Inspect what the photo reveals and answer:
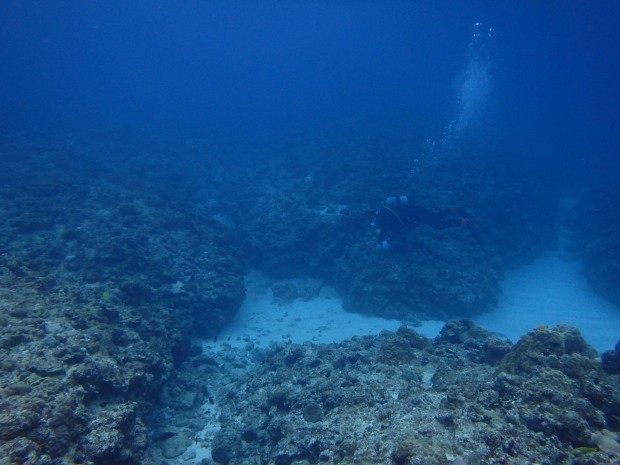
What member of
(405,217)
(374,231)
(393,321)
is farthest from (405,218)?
(393,321)

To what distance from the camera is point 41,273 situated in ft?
27.1

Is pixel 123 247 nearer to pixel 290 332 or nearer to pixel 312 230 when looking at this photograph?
pixel 290 332

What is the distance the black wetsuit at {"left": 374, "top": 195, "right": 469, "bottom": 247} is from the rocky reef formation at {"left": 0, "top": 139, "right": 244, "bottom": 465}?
627 cm

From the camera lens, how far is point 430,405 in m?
4.77

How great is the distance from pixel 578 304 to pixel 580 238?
7501 millimetres

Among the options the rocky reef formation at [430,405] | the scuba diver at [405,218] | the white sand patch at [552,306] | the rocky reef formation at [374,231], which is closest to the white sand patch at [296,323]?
the rocky reef formation at [374,231]

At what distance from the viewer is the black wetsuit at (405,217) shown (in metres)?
13.5

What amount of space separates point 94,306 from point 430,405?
6937mm

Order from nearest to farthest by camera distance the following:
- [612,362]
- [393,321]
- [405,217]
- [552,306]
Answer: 1. [612,362]
2. [393,321]
3. [552,306]
4. [405,217]

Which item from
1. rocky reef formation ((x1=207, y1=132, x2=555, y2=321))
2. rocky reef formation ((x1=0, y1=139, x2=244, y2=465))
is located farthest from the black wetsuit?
rocky reef formation ((x1=0, y1=139, x2=244, y2=465))

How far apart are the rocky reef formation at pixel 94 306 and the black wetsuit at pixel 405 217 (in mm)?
6271

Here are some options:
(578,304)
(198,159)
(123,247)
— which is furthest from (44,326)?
(198,159)

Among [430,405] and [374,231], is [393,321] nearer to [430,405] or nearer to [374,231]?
[374,231]

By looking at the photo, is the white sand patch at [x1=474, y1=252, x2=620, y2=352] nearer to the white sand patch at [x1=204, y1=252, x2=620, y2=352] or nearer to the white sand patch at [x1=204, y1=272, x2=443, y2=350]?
the white sand patch at [x1=204, y1=252, x2=620, y2=352]
